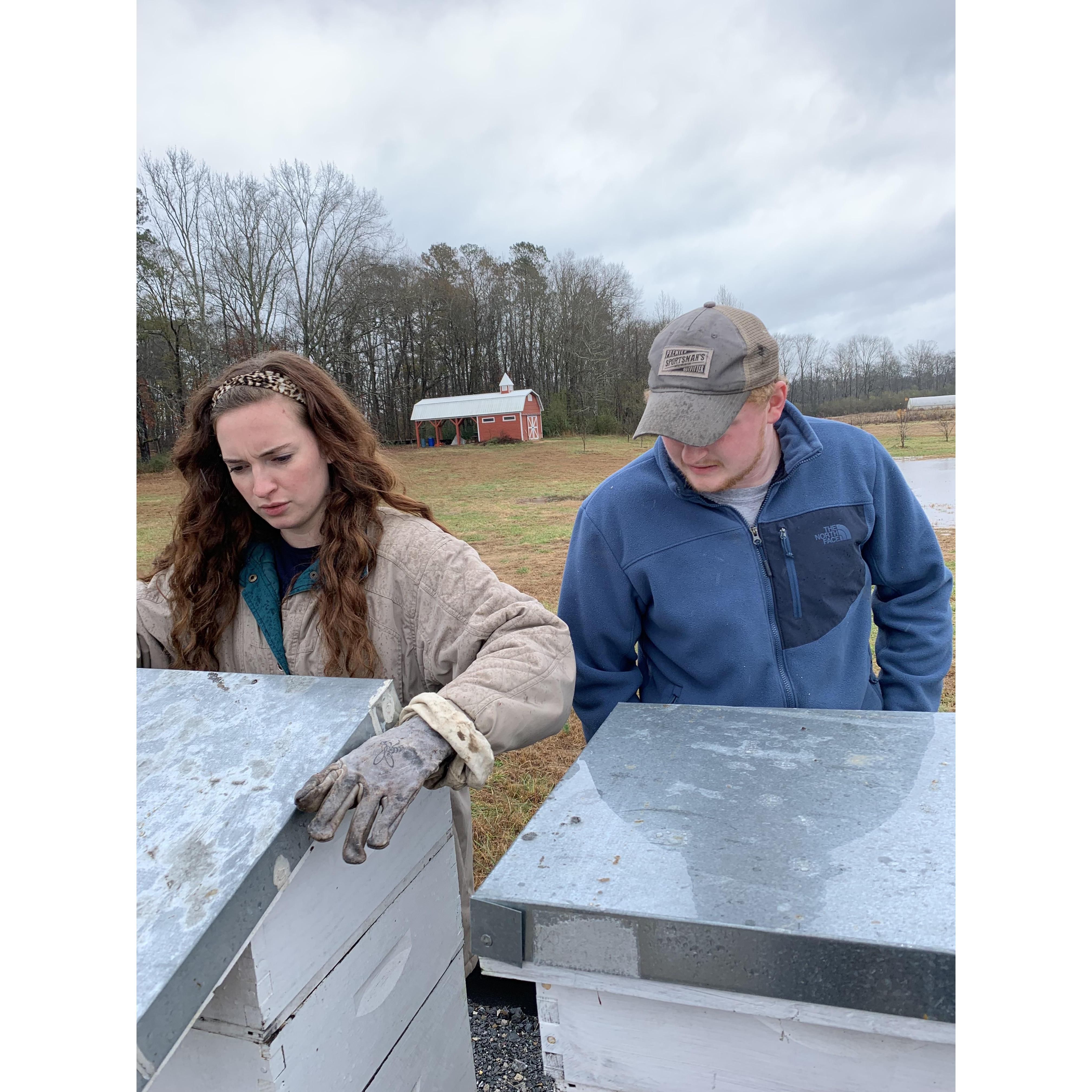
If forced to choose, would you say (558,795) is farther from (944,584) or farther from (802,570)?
(944,584)

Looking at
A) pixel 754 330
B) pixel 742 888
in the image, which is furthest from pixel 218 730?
pixel 754 330

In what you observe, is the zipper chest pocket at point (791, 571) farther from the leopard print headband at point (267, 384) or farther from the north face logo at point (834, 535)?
the leopard print headband at point (267, 384)

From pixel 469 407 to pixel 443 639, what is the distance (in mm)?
31417

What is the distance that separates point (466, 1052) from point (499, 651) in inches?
38.0

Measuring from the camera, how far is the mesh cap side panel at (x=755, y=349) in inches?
72.6

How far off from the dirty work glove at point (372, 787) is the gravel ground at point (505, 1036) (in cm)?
123

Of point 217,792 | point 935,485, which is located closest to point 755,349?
point 217,792

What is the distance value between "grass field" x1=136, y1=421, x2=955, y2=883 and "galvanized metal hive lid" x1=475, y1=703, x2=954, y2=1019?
0.39 meters

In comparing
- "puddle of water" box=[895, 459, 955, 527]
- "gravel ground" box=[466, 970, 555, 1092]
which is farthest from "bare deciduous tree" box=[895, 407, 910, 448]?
"gravel ground" box=[466, 970, 555, 1092]

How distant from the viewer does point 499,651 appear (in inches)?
60.3

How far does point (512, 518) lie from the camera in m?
13.0

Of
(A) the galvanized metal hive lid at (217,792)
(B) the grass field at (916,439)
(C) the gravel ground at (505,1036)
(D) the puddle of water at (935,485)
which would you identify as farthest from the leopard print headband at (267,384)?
(B) the grass field at (916,439)

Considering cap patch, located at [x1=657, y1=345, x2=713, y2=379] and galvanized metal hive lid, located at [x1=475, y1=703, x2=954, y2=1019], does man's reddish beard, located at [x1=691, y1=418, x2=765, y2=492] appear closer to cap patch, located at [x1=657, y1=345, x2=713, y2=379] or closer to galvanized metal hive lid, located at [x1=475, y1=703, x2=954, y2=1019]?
cap patch, located at [x1=657, y1=345, x2=713, y2=379]

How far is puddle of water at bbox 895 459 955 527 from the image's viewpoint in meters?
9.80
